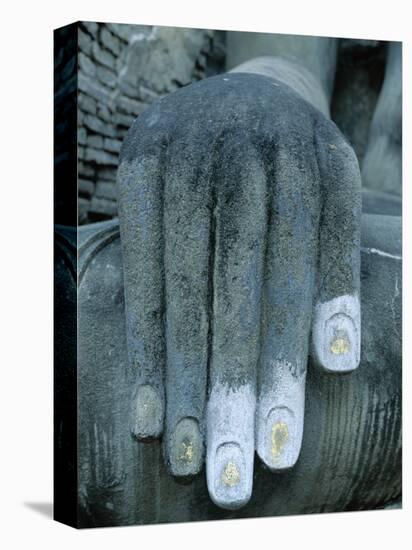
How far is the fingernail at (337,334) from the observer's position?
287 cm

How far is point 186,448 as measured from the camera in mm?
2775

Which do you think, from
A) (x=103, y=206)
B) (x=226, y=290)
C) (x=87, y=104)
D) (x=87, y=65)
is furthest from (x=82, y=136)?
(x=226, y=290)

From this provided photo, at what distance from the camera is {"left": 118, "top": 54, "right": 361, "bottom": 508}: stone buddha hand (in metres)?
2.77

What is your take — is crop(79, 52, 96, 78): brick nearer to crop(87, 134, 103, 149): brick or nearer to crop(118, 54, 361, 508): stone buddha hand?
crop(87, 134, 103, 149): brick

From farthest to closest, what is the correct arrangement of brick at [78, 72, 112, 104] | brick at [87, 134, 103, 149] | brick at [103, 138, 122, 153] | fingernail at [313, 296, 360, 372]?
brick at [103, 138, 122, 153] → brick at [87, 134, 103, 149] → brick at [78, 72, 112, 104] → fingernail at [313, 296, 360, 372]

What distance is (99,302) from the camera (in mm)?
2961

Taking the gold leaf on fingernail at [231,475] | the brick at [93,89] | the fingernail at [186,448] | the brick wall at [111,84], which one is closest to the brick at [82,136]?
the brick wall at [111,84]

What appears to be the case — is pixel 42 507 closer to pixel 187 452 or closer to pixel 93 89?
pixel 187 452

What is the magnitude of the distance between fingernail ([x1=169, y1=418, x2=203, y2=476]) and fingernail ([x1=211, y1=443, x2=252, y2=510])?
57mm

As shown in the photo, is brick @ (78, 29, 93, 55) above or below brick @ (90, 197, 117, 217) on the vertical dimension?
above

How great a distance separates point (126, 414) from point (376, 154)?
1410 millimetres

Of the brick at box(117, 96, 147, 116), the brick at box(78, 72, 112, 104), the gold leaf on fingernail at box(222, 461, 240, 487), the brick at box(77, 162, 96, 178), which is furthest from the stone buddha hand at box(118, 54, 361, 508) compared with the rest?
the brick at box(117, 96, 147, 116)

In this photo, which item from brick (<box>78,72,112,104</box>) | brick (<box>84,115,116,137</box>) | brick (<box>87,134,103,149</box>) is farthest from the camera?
brick (<box>87,134,103,149</box>)

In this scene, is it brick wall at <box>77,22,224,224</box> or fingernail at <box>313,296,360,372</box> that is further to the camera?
brick wall at <box>77,22,224,224</box>
